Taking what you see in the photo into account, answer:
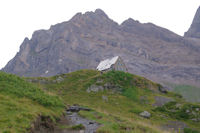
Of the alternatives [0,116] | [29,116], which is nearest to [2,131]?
[0,116]

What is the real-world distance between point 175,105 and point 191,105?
10.6 feet

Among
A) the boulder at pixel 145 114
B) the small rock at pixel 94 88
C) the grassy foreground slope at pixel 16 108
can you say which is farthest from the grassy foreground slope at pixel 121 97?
the grassy foreground slope at pixel 16 108

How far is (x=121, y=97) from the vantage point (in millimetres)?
42469

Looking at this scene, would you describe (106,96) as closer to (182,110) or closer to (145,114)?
(145,114)

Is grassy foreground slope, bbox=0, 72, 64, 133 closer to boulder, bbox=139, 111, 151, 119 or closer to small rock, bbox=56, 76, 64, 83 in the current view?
boulder, bbox=139, 111, 151, 119

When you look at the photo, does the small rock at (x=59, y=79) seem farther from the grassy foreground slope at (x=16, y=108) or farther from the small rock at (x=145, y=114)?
the grassy foreground slope at (x=16, y=108)

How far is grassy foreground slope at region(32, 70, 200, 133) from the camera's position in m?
32.8

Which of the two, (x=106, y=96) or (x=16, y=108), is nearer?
(x=16, y=108)

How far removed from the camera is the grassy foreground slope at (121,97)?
32778mm

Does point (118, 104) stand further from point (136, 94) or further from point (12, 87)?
point (12, 87)

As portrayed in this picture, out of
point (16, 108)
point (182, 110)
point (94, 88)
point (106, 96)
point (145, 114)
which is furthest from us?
point (94, 88)

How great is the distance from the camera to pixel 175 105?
39875mm

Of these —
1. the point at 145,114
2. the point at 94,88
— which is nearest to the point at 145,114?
the point at 145,114

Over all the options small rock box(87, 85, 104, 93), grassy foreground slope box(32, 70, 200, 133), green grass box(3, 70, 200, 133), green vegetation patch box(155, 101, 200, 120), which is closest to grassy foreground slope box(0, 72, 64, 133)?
green grass box(3, 70, 200, 133)
